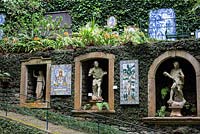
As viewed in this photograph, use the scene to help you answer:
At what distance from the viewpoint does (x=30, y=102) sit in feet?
49.2

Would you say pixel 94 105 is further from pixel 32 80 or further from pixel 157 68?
pixel 32 80

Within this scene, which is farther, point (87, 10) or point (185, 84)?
point (87, 10)

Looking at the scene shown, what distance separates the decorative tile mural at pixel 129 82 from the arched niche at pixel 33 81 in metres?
2.63

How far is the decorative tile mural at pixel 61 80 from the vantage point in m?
14.4

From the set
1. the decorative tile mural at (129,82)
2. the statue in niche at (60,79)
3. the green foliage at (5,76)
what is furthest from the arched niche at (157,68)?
the green foliage at (5,76)

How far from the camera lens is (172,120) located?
12.6 meters

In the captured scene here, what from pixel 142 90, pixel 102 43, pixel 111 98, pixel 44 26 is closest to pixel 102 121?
pixel 111 98

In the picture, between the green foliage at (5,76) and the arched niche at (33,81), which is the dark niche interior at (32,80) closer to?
the arched niche at (33,81)

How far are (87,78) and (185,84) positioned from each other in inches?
130

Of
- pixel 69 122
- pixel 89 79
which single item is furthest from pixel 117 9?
pixel 69 122

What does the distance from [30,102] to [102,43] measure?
3.25 m

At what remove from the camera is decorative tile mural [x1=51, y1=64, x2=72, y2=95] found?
567 inches

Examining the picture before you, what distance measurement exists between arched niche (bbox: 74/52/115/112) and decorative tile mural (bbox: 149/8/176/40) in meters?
2.88

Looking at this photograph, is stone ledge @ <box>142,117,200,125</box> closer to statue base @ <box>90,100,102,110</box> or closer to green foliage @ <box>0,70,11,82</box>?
statue base @ <box>90,100,102,110</box>
